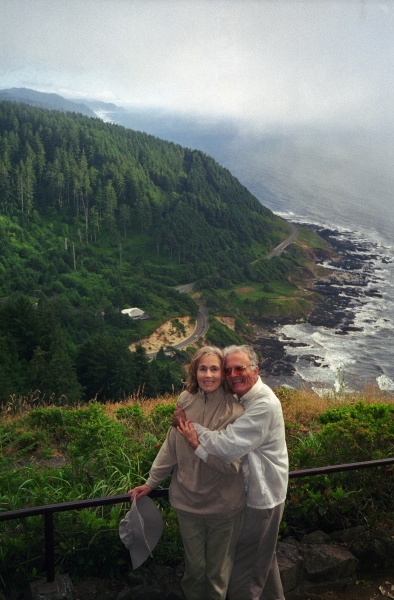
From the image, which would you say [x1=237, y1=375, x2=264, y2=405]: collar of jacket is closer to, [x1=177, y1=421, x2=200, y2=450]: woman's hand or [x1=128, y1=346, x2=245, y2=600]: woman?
[x1=128, y1=346, x2=245, y2=600]: woman

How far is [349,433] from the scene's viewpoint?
15.5 feet

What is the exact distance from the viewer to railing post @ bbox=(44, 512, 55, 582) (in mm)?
3352

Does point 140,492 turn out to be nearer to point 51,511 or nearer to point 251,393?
point 51,511

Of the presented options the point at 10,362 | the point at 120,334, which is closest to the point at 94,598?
the point at 10,362

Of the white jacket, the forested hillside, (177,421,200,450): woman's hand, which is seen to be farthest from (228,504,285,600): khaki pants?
the forested hillside

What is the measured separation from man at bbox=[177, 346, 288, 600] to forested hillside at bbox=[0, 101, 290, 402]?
54.2 metres

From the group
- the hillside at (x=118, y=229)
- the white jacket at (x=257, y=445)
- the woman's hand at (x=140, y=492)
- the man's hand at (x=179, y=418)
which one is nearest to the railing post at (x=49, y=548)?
the woman's hand at (x=140, y=492)

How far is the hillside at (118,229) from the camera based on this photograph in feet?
280

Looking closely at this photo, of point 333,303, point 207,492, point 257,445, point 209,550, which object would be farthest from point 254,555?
point 333,303

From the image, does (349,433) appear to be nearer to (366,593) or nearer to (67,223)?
(366,593)

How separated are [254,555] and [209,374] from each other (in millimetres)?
1223

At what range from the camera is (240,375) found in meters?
3.28

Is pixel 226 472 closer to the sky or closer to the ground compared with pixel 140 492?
closer to the sky

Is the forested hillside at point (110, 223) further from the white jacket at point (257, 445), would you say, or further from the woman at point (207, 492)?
the white jacket at point (257, 445)
